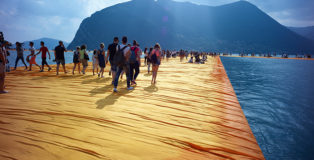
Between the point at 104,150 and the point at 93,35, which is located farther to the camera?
the point at 93,35

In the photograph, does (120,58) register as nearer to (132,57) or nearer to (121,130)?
(132,57)

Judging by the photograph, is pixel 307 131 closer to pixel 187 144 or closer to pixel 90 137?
pixel 187 144

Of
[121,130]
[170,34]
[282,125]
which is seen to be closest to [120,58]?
[121,130]

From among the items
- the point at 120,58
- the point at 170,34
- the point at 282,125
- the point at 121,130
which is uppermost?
the point at 170,34

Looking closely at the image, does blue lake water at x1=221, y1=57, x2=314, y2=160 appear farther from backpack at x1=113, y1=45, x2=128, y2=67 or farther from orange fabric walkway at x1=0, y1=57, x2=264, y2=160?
backpack at x1=113, y1=45, x2=128, y2=67

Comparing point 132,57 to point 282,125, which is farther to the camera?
point 132,57

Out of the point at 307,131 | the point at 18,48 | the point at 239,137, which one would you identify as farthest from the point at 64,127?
the point at 18,48

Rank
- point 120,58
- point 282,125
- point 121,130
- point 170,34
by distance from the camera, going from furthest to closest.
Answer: point 170,34 → point 120,58 → point 282,125 → point 121,130

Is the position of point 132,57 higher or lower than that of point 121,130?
higher

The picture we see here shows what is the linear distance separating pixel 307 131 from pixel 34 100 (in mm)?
7482

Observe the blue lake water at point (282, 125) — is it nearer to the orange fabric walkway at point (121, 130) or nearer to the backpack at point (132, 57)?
the orange fabric walkway at point (121, 130)

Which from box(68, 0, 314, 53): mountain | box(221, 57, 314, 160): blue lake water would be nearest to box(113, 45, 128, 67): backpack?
box(221, 57, 314, 160): blue lake water

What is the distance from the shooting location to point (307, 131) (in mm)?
3980

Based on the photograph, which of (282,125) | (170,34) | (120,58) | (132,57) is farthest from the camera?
(170,34)
